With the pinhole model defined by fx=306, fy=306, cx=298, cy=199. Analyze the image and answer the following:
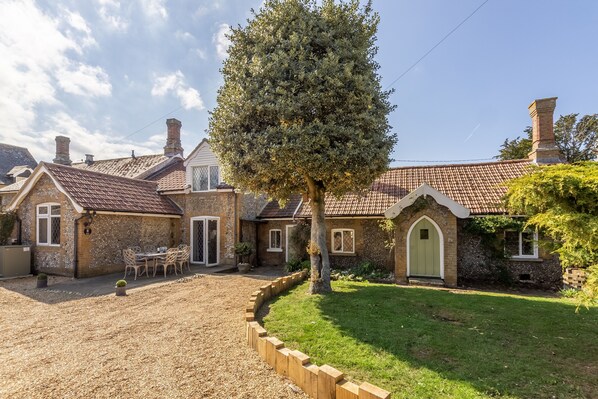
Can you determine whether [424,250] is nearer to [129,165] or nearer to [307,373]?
[307,373]

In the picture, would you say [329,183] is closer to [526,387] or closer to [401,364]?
[401,364]

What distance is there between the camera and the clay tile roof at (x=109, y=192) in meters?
14.3

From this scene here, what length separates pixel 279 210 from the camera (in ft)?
58.9

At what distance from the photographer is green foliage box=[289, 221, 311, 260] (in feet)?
52.3

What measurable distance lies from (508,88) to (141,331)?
1541cm

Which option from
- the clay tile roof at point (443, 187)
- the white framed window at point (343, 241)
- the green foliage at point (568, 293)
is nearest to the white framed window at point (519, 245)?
the clay tile roof at point (443, 187)

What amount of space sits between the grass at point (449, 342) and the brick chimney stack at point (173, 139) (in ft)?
63.1

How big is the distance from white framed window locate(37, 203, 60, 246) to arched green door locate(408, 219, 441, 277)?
16478 mm

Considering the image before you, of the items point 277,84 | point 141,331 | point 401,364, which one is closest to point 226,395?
point 401,364

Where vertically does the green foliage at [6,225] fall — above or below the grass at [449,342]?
above

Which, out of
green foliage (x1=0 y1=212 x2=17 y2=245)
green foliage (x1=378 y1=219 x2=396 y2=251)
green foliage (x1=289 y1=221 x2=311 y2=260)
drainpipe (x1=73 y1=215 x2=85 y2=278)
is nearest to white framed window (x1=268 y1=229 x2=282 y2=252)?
green foliage (x1=289 y1=221 x2=311 y2=260)

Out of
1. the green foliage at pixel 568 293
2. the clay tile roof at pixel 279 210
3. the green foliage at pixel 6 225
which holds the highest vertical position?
the clay tile roof at pixel 279 210

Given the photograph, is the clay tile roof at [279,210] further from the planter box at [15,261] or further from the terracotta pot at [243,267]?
the planter box at [15,261]

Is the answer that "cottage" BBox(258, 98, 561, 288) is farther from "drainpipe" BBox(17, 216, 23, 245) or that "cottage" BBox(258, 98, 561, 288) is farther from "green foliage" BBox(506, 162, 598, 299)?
"drainpipe" BBox(17, 216, 23, 245)
